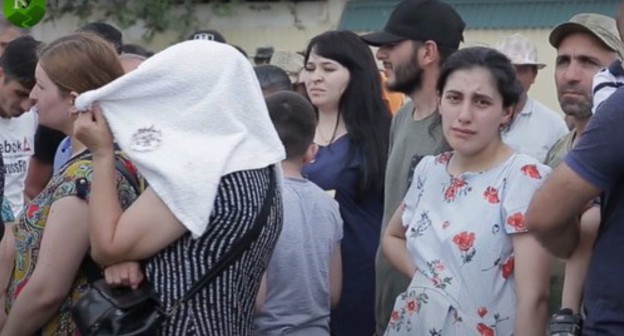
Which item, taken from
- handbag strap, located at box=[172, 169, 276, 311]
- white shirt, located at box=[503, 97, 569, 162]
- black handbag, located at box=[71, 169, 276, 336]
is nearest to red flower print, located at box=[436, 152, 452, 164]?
handbag strap, located at box=[172, 169, 276, 311]

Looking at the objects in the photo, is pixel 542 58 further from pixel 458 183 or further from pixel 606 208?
pixel 606 208

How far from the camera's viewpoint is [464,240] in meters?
3.92

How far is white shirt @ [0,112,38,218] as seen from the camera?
20.6ft

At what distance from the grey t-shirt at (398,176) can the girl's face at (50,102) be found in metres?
1.59

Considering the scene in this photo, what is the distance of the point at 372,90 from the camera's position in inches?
227

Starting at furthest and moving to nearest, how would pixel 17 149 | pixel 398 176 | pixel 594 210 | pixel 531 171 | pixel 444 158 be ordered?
pixel 17 149
pixel 398 176
pixel 444 158
pixel 531 171
pixel 594 210

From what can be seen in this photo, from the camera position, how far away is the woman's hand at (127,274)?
3307 millimetres

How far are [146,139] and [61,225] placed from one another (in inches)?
17.4

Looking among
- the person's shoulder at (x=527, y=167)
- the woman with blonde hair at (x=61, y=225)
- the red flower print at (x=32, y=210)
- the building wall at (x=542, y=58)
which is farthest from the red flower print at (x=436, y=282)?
the building wall at (x=542, y=58)

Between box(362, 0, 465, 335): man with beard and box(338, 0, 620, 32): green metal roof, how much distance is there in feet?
23.9

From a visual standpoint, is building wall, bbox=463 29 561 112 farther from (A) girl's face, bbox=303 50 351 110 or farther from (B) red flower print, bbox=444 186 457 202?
(B) red flower print, bbox=444 186 457 202

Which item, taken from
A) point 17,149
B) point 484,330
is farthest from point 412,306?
point 17,149

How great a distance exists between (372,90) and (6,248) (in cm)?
206

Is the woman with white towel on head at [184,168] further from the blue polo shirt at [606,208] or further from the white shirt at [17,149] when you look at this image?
the white shirt at [17,149]
